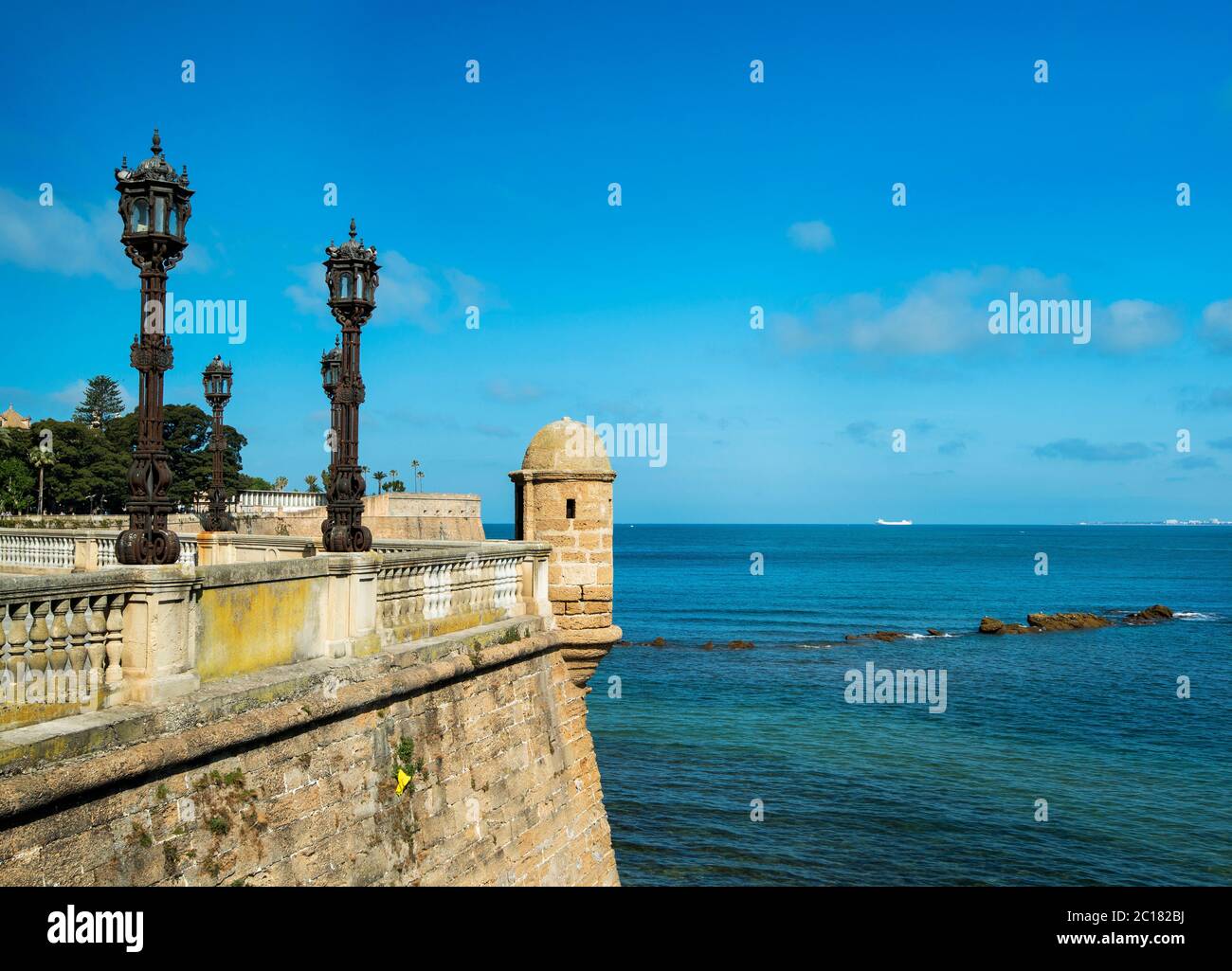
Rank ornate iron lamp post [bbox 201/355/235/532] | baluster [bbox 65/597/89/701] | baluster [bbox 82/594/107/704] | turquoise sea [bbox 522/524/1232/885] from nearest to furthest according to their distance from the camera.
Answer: baluster [bbox 65/597/89/701] < baluster [bbox 82/594/107/704] < ornate iron lamp post [bbox 201/355/235/532] < turquoise sea [bbox 522/524/1232/885]

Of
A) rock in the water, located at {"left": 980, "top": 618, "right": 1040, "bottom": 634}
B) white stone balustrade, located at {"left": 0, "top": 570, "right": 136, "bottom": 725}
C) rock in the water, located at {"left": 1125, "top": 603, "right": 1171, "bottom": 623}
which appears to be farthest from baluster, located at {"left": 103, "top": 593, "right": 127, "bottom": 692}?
rock in the water, located at {"left": 1125, "top": 603, "right": 1171, "bottom": 623}

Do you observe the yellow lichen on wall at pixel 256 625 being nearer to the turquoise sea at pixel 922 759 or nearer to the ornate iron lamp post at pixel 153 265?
the ornate iron lamp post at pixel 153 265

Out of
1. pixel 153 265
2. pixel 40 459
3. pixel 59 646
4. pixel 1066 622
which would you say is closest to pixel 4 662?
pixel 59 646

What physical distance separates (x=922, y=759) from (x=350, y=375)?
21.4 metres

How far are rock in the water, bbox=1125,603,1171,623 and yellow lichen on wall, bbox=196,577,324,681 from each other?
6230 centimetres

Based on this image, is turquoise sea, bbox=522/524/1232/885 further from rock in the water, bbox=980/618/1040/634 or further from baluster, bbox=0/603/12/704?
baluster, bbox=0/603/12/704

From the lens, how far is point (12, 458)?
181 feet

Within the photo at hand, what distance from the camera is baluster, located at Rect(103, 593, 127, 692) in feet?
19.3

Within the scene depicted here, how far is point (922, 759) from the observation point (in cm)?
2652

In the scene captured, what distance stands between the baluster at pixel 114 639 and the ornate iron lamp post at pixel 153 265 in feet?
2.96

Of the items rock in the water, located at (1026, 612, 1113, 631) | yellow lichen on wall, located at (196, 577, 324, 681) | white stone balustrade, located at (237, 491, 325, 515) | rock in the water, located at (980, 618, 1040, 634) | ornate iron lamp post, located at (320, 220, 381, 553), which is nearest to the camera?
yellow lichen on wall, located at (196, 577, 324, 681)

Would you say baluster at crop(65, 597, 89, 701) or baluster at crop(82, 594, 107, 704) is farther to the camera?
baluster at crop(82, 594, 107, 704)
